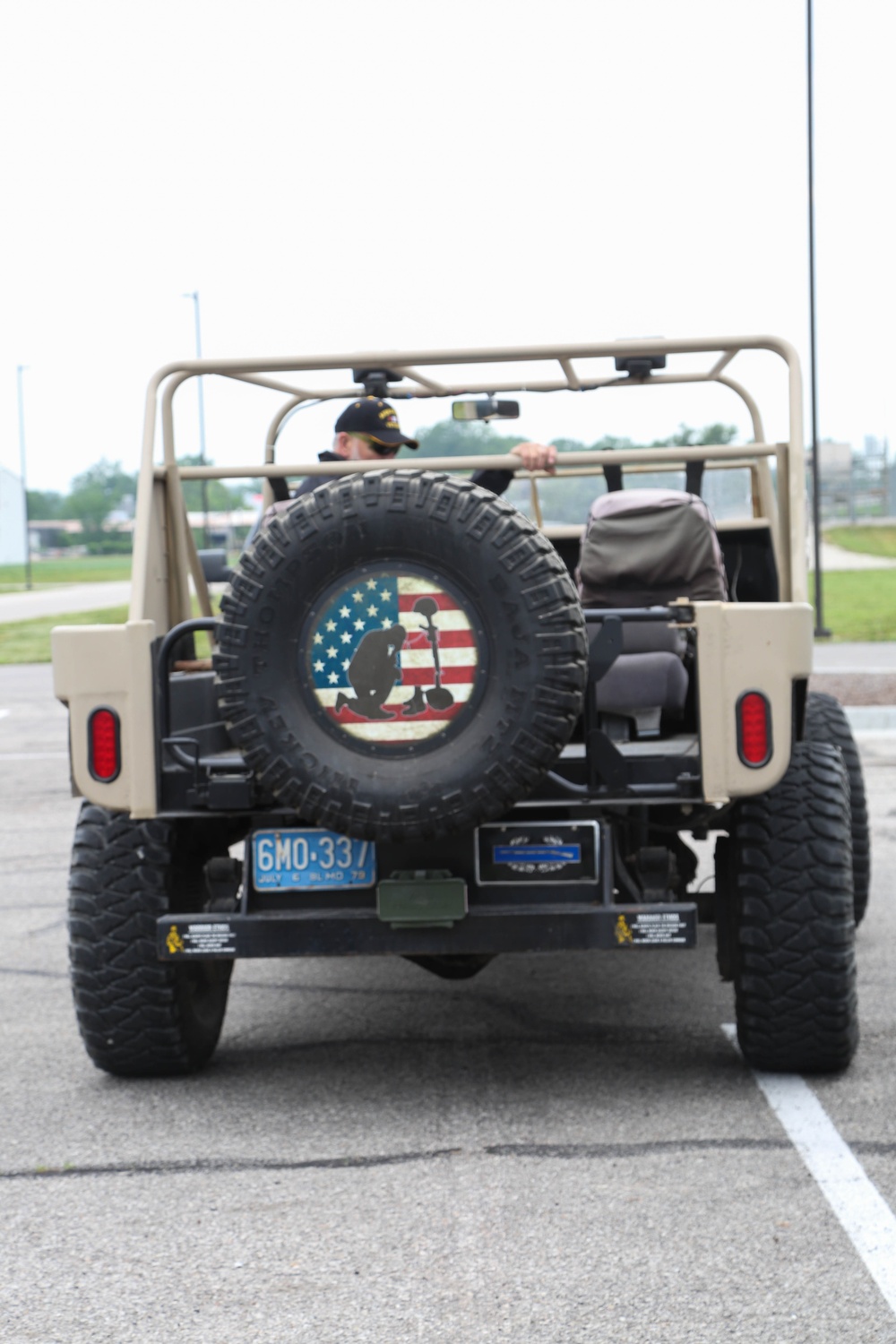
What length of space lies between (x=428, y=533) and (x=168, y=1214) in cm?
169

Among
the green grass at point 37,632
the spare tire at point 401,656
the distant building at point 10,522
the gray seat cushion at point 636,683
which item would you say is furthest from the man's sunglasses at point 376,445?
the distant building at point 10,522

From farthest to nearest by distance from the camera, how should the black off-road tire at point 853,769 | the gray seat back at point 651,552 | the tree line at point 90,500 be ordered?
the tree line at point 90,500
the black off-road tire at point 853,769
the gray seat back at point 651,552

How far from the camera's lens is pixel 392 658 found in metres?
4.22

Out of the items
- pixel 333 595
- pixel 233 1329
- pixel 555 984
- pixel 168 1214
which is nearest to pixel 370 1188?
pixel 168 1214

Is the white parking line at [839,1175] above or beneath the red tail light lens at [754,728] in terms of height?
A: beneath

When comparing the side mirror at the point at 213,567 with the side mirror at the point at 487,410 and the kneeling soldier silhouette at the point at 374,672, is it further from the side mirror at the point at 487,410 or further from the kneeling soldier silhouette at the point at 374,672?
the kneeling soldier silhouette at the point at 374,672

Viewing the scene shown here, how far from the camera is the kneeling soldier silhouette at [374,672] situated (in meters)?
4.22

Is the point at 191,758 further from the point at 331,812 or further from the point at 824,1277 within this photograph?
the point at 824,1277

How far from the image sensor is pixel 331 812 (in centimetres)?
422

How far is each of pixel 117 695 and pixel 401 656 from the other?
88 centimetres

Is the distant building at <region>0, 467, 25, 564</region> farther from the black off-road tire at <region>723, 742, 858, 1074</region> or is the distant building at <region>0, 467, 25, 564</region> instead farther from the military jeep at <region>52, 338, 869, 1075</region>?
the black off-road tire at <region>723, 742, 858, 1074</region>

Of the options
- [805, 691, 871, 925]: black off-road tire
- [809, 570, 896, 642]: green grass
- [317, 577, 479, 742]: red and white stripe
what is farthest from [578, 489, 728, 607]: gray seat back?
[809, 570, 896, 642]: green grass

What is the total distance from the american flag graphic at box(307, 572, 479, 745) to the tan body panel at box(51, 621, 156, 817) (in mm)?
611

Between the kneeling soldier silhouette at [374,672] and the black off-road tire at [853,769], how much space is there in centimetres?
253
